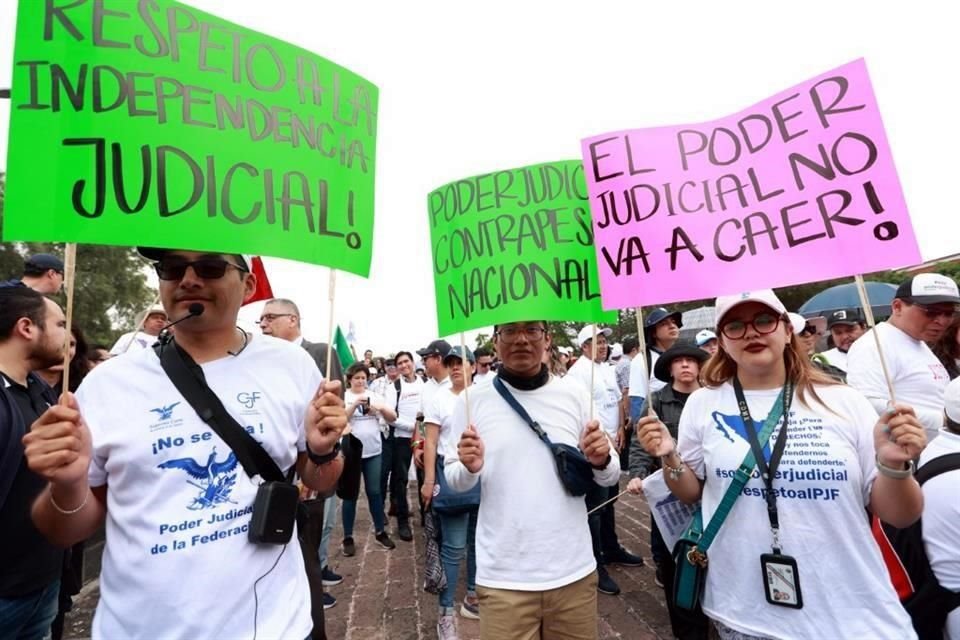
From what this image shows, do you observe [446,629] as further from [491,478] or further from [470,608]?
[491,478]

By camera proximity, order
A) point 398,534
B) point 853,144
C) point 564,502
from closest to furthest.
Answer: point 853,144
point 564,502
point 398,534

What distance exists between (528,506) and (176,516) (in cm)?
149

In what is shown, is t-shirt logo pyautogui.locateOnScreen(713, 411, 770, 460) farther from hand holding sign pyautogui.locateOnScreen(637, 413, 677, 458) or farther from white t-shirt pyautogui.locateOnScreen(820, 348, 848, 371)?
white t-shirt pyautogui.locateOnScreen(820, 348, 848, 371)

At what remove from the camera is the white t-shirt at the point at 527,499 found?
2488 mm

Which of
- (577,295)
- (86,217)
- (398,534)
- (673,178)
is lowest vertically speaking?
(398,534)

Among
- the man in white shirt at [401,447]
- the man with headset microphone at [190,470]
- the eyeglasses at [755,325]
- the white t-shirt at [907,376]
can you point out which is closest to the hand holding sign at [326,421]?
the man with headset microphone at [190,470]

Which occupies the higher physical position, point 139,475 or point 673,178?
point 673,178

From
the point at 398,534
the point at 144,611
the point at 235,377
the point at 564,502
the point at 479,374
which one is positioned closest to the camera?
the point at 144,611

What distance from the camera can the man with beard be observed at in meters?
2.41

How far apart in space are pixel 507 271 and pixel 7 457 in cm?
237

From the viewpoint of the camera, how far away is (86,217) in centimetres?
160

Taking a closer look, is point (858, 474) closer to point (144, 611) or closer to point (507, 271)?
point (507, 271)

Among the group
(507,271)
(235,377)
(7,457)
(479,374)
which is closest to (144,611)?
(235,377)

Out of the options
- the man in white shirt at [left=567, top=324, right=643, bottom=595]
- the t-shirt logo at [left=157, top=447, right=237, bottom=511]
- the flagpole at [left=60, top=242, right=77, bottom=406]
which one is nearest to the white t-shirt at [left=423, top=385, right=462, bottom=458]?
the man in white shirt at [left=567, top=324, right=643, bottom=595]
